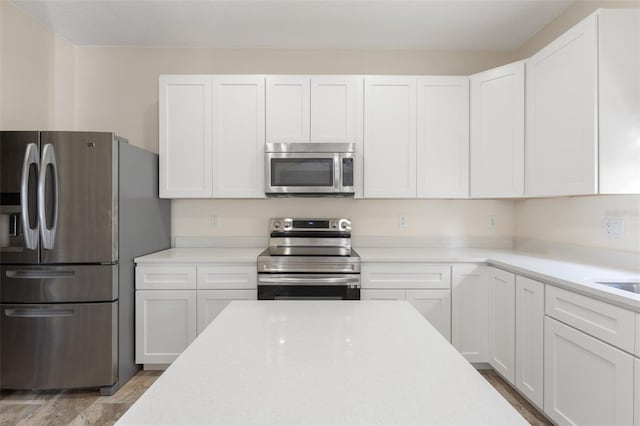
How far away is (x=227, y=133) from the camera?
2.84 metres

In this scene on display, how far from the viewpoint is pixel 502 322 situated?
2396mm

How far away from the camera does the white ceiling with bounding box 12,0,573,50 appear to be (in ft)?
8.29

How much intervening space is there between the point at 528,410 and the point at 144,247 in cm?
279

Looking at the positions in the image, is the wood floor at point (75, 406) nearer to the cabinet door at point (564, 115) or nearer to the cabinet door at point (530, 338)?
the cabinet door at point (530, 338)

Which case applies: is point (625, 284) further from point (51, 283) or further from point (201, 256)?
point (51, 283)

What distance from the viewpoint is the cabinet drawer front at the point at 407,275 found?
2568 mm

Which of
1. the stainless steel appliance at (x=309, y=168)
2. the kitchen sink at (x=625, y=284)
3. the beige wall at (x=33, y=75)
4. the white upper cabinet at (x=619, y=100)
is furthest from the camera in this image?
the stainless steel appliance at (x=309, y=168)

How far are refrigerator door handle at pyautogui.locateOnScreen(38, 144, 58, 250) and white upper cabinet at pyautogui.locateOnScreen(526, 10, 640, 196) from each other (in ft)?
10.2

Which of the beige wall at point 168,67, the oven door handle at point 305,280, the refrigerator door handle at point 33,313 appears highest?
Answer: the beige wall at point 168,67

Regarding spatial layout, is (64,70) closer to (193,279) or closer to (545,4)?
(193,279)

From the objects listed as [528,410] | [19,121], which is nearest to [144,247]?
[19,121]

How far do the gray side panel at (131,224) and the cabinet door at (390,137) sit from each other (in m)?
1.69

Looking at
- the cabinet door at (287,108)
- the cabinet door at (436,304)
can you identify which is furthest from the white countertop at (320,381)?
the cabinet door at (287,108)

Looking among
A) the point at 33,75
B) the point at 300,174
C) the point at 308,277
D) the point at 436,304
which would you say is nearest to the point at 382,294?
the point at 436,304
